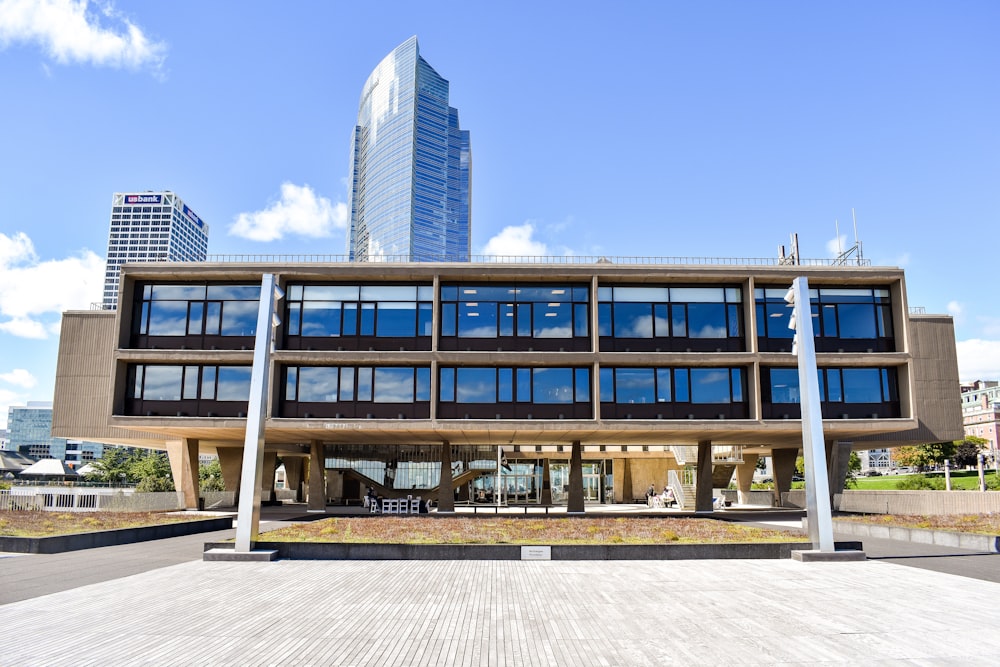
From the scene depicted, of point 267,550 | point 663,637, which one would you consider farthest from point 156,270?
point 663,637

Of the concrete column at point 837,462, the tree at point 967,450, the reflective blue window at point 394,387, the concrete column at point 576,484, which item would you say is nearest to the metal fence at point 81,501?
the reflective blue window at point 394,387

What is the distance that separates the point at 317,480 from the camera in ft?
151

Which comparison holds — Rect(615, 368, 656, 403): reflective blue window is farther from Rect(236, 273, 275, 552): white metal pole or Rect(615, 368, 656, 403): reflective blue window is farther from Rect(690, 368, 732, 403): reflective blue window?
Rect(236, 273, 275, 552): white metal pole

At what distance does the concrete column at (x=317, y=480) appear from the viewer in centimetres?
4528

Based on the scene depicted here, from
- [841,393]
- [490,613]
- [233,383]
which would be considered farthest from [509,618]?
[841,393]

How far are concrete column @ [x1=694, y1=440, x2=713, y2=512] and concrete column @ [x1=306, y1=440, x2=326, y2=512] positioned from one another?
23293mm

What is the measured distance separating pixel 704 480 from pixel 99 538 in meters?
33.4

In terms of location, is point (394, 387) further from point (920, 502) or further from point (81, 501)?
point (920, 502)

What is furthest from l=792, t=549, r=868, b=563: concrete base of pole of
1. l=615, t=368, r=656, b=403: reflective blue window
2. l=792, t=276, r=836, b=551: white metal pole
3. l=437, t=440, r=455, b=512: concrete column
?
l=437, t=440, r=455, b=512: concrete column

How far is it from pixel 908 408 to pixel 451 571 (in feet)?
108

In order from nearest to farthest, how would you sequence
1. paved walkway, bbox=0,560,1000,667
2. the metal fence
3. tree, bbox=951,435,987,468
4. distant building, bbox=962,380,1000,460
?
paved walkway, bbox=0,560,1000,667
the metal fence
tree, bbox=951,435,987,468
distant building, bbox=962,380,1000,460

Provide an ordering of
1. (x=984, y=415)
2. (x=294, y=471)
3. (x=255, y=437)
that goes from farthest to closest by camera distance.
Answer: (x=984, y=415) < (x=294, y=471) < (x=255, y=437)

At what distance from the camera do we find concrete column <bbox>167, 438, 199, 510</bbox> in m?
46.0

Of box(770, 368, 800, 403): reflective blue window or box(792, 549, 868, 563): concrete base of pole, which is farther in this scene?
box(770, 368, 800, 403): reflective blue window
